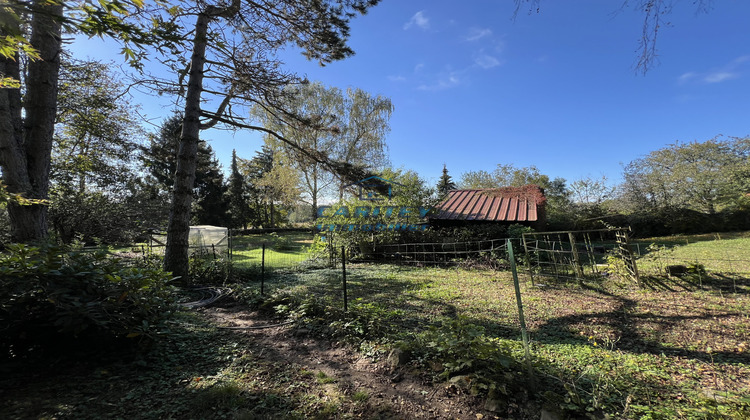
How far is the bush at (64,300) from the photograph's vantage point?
7.61 ft

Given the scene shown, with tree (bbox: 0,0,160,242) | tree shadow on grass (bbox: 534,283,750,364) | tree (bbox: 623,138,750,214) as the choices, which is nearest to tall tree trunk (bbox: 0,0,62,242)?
tree (bbox: 0,0,160,242)

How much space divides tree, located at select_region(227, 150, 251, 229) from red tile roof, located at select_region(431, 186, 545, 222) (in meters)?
21.3

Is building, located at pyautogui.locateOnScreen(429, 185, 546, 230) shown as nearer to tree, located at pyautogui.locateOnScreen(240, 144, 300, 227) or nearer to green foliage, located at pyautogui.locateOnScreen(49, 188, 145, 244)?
green foliage, located at pyautogui.locateOnScreen(49, 188, 145, 244)

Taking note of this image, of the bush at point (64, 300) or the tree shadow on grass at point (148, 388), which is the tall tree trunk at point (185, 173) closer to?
the bush at point (64, 300)

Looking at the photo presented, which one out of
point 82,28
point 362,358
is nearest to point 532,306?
point 362,358

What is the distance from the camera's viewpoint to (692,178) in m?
18.9

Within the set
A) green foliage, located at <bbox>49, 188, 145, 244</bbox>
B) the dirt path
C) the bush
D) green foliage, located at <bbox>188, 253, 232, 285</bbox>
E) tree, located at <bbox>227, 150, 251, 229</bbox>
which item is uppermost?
tree, located at <bbox>227, 150, 251, 229</bbox>

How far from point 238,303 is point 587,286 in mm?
7745

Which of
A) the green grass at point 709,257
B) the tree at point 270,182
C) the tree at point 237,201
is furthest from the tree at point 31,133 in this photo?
the tree at point 237,201

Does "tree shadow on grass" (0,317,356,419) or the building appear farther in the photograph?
the building

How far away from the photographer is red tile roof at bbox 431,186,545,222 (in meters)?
13.3

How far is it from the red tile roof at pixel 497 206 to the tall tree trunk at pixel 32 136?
12.3m

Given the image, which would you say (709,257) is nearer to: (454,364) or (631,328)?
(631,328)

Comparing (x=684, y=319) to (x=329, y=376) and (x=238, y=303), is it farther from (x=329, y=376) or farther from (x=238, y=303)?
(x=238, y=303)
